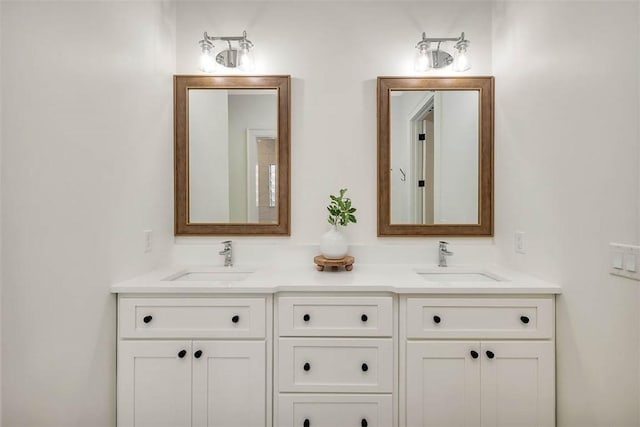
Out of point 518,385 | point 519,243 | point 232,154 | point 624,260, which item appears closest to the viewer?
point 624,260

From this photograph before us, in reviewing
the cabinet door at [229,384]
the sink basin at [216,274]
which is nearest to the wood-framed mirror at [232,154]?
the sink basin at [216,274]

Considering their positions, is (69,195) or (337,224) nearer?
(69,195)

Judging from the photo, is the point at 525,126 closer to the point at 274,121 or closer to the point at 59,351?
the point at 274,121

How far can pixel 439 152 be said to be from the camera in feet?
6.29

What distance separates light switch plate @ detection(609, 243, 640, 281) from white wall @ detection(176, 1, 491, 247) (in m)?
0.81

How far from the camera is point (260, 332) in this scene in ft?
4.70

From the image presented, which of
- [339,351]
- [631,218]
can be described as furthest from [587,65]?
[339,351]

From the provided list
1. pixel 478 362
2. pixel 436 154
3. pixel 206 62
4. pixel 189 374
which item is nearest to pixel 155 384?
pixel 189 374

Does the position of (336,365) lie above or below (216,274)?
below

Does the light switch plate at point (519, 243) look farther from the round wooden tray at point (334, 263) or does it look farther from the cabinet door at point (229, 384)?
the cabinet door at point (229, 384)

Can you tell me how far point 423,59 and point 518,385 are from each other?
1774 millimetres

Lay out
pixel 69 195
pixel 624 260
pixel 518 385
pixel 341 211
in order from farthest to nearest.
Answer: pixel 341 211 < pixel 518 385 < pixel 69 195 < pixel 624 260

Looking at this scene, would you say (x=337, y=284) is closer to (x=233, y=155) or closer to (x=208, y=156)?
(x=233, y=155)

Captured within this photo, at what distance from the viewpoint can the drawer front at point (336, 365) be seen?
4.69ft
